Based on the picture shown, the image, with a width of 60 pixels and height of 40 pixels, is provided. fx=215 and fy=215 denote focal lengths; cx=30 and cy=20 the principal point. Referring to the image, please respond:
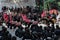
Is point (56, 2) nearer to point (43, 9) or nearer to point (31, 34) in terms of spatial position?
point (43, 9)

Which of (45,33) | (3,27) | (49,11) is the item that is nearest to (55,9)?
(49,11)

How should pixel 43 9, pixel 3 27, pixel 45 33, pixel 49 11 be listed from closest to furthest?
pixel 45 33 < pixel 3 27 < pixel 49 11 < pixel 43 9

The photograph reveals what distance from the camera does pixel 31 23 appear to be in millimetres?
2576

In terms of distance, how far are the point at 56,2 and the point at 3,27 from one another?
2.54 ft

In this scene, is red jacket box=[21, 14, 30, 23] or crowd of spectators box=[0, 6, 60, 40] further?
red jacket box=[21, 14, 30, 23]

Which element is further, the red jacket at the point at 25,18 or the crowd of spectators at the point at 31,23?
the red jacket at the point at 25,18

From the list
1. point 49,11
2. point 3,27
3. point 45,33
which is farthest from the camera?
point 49,11

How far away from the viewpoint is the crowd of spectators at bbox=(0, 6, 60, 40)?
7.76 ft

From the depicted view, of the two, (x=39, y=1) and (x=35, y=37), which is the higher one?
(x=39, y=1)

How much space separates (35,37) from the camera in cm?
239

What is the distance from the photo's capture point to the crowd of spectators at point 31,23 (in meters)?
2.37

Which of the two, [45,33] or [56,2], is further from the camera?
[56,2]

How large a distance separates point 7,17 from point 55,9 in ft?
2.05

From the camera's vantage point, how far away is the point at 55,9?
2.77 meters
